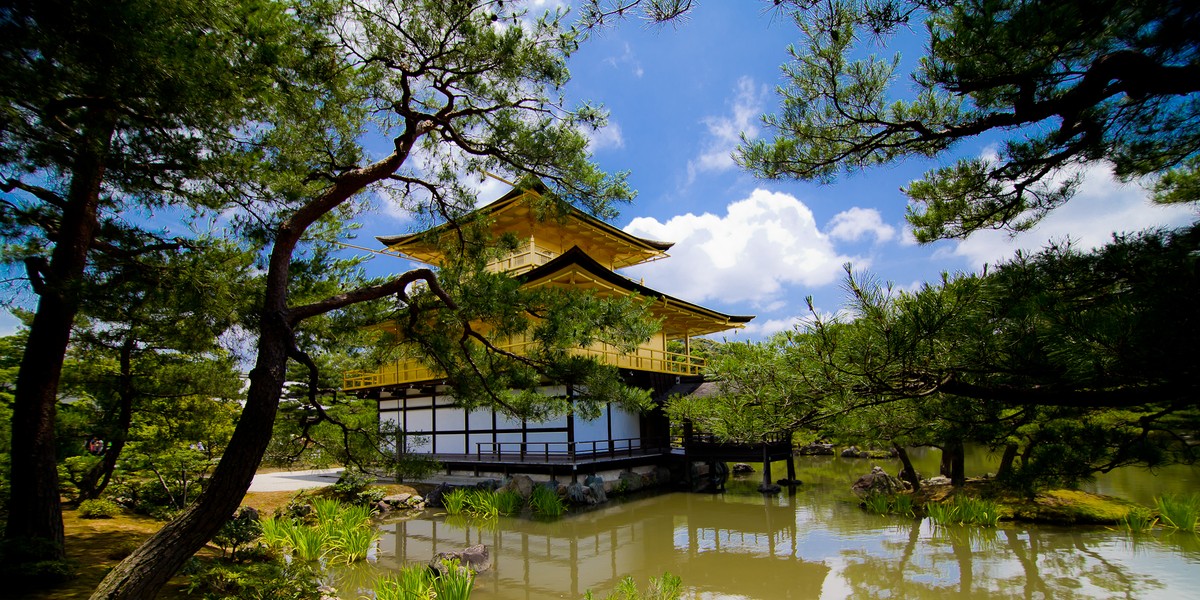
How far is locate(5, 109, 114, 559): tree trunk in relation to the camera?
4.59 meters

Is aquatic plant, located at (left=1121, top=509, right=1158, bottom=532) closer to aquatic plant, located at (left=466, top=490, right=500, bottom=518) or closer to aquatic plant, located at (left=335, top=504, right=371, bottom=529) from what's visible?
aquatic plant, located at (left=466, top=490, right=500, bottom=518)

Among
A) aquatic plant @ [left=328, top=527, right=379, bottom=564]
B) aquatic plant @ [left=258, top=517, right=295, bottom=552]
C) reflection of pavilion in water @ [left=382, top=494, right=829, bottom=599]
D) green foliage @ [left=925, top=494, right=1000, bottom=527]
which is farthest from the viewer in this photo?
green foliage @ [left=925, top=494, right=1000, bottom=527]

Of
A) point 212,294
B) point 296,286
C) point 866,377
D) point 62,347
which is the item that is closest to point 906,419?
point 866,377

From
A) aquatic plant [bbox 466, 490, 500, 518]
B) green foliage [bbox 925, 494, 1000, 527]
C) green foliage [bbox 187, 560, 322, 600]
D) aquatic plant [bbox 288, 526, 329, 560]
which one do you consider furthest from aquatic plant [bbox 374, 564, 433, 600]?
green foliage [bbox 925, 494, 1000, 527]

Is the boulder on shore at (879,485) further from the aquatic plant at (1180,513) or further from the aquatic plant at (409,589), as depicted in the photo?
the aquatic plant at (409,589)

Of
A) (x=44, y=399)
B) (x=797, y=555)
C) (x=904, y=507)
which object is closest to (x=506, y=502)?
(x=797, y=555)

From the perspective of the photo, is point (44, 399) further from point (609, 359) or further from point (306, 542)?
point (609, 359)

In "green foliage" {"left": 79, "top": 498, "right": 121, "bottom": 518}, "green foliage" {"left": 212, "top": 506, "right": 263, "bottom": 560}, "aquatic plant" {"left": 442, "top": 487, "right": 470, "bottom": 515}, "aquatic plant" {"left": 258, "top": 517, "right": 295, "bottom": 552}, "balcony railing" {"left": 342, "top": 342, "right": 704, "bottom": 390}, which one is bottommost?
"aquatic plant" {"left": 442, "top": 487, "right": 470, "bottom": 515}

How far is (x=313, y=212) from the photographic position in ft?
13.9

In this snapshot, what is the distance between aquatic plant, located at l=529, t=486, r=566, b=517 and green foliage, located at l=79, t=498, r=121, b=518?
6.14 meters

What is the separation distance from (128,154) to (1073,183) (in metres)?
5.98

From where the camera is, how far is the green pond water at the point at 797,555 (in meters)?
6.09

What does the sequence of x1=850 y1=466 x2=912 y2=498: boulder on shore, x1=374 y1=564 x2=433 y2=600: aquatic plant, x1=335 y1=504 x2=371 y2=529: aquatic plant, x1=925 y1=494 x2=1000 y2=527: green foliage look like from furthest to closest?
x1=850 y1=466 x2=912 y2=498: boulder on shore, x1=925 y1=494 x2=1000 y2=527: green foliage, x1=335 y1=504 x2=371 y2=529: aquatic plant, x1=374 y1=564 x2=433 y2=600: aquatic plant

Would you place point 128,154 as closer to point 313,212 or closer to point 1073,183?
point 313,212
